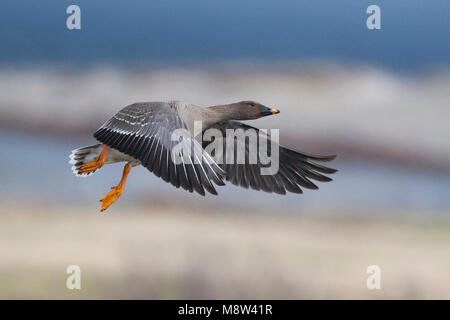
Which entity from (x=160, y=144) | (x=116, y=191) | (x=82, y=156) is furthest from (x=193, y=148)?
(x=82, y=156)

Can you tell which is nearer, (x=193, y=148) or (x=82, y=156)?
(x=193, y=148)

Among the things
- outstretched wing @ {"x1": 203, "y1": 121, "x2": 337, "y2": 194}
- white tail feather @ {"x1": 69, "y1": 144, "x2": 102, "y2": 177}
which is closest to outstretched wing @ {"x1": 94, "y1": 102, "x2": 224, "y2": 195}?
white tail feather @ {"x1": 69, "y1": 144, "x2": 102, "y2": 177}

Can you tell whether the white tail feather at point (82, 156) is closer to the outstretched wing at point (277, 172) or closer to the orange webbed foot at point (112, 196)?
the orange webbed foot at point (112, 196)

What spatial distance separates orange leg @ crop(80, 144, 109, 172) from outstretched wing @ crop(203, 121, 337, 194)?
2.23 ft

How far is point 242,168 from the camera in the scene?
484 centimetres

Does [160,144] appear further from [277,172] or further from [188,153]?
[277,172]

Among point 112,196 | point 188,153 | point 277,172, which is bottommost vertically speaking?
point 112,196

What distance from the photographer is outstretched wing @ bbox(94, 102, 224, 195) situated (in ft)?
12.1

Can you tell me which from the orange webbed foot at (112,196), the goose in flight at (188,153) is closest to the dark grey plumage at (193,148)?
the goose in flight at (188,153)

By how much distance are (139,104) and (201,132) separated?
1.65ft

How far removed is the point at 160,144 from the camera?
388 centimetres

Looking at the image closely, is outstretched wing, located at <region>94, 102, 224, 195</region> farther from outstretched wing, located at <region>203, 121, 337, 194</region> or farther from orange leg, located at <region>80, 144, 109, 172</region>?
outstretched wing, located at <region>203, 121, 337, 194</region>

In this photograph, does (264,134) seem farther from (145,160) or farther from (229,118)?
(145,160)

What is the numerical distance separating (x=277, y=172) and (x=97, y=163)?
3.96ft
